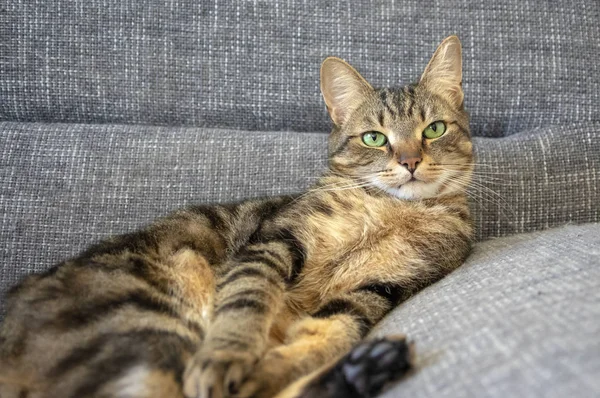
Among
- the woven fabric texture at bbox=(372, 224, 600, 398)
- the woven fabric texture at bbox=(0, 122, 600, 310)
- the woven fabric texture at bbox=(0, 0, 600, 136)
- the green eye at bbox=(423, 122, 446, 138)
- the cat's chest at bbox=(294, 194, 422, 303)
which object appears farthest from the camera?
the woven fabric texture at bbox=(0, 0, 600, 136)

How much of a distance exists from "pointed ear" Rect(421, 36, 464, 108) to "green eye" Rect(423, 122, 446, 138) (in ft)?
0.41

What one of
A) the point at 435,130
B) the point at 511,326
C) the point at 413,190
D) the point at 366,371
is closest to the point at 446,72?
the point at 435,130

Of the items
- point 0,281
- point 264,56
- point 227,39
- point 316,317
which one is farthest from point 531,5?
point 0,281

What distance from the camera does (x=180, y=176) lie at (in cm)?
169

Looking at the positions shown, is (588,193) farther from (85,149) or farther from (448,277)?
(85,149)

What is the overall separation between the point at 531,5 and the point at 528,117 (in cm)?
44

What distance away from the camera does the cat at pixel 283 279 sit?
903 mm

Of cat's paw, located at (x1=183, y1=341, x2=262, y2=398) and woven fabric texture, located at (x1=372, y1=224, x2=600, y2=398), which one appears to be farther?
cat's paw, located at (x1=183, y1=341, x2=262, y2=398)

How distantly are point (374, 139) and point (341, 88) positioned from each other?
0.71 ft

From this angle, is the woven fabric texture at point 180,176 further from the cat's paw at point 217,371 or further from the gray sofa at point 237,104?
the cat's paw at point 217,371

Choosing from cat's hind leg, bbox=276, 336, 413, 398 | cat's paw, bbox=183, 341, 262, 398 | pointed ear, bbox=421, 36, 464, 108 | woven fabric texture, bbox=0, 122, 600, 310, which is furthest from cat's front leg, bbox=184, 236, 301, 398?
pointed ear, bbox=421, 36, 464, 108

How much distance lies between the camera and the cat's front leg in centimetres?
90

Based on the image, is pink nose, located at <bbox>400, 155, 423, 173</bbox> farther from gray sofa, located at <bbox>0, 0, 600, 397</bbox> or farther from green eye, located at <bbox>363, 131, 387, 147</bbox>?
gray sofa, located at <bbox>0, 0, 600, 397</bbox>

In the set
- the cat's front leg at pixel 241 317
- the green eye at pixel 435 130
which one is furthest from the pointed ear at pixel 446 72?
the cat's front leg at pixel 241 317
